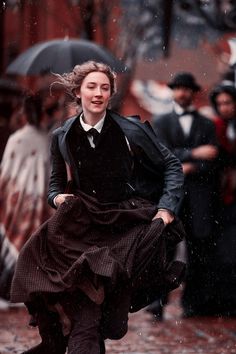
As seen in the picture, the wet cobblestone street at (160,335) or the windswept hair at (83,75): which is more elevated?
the windswept hair at (83,75)

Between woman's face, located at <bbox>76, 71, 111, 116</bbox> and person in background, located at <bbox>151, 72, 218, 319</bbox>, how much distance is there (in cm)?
358

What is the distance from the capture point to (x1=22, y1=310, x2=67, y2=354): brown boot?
6.96 m

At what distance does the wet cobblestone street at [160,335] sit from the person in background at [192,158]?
0.33 metres

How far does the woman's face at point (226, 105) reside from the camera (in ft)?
36.0

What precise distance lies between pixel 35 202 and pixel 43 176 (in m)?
0.24

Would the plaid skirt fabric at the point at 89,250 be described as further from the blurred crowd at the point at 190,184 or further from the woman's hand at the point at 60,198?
the blurred crowd at the point at 190,184

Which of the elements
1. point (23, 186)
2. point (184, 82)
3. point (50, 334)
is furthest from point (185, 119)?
point (50, 334)

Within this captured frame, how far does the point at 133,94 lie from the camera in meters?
25.8

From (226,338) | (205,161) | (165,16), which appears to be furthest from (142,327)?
(165,16)

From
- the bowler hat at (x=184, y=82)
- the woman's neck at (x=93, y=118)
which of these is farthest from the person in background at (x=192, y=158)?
the woman's neck at (x=93, y=118)

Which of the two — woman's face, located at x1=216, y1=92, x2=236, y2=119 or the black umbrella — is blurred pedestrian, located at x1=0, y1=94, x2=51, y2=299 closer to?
the black umbrella

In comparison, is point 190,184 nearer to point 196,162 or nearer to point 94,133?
point 196,162

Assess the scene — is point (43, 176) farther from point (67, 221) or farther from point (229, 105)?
point (67, 221)

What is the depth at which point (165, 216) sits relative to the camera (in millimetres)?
6918
